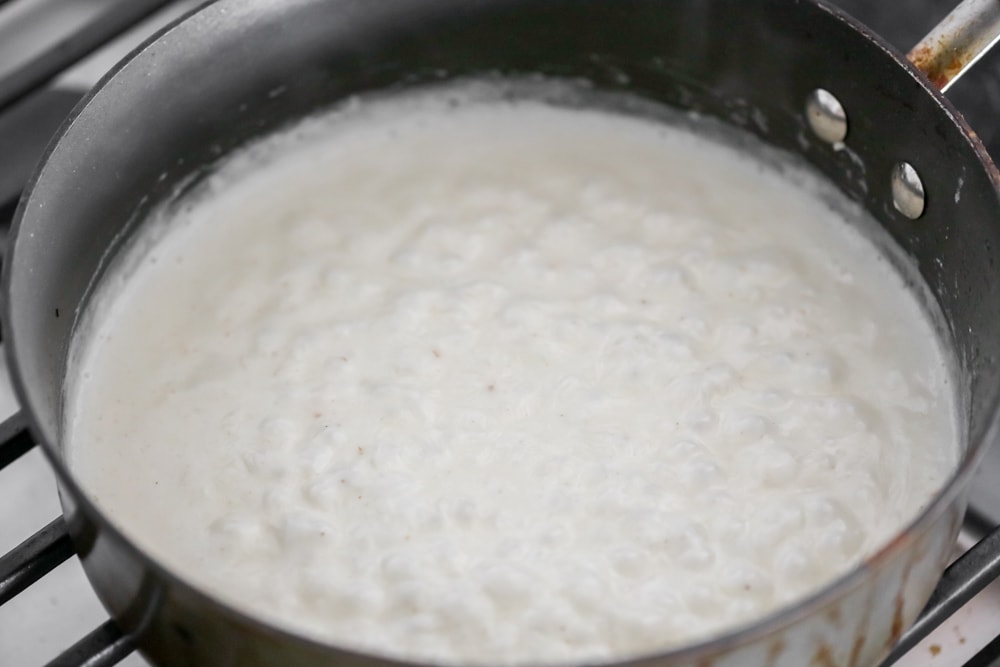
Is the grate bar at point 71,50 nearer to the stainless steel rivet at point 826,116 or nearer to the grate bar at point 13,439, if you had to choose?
the grate bar at point 13,439

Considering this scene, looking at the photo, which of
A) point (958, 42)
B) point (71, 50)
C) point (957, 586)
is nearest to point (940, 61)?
point (958, 42)

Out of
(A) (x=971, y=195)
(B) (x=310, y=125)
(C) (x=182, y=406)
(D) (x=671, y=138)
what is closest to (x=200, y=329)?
(C) (x=182, y=406)

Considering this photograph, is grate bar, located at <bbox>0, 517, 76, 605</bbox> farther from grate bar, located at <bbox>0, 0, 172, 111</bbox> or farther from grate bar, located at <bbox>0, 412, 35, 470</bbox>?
grate bar, located at <bbox>0, 0, 172, 111</bbox>

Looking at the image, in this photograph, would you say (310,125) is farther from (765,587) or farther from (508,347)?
(765,587)

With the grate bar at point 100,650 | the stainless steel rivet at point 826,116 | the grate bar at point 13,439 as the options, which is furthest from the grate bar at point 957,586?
the grate bar at point 13,439

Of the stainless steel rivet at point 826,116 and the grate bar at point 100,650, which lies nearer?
the grate bar at point 100,650

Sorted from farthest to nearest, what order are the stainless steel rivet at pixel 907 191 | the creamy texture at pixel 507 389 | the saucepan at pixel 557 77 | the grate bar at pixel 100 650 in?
the stainless steel rivet at pixel 907 191 → the creamy texture at pixel 507 389 → the grate bar at pixel 100 650 → the saucepan at pixel 557 77

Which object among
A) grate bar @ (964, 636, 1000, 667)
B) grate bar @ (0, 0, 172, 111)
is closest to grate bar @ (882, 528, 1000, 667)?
grate bar @ (964, 636, 1000, 667)
